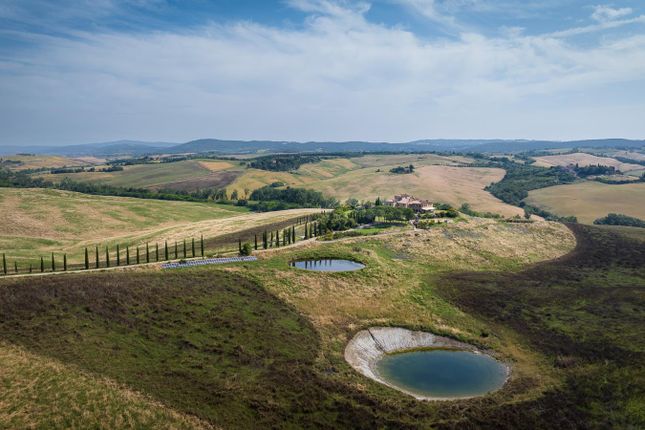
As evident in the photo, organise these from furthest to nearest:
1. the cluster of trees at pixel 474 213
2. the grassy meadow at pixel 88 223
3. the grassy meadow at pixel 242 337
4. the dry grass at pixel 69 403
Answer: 1. the cluster of trees at pixel 474 213
2. the grassy meadow at pixel 88 223
3. the grassy meadow at pixel 242 337
4. the dry grass at pixel 69 403

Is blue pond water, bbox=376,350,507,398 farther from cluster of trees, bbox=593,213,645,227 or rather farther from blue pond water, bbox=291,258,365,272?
cluster of trees, bbox=593,213,645,227

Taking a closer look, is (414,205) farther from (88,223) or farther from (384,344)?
(88,223)

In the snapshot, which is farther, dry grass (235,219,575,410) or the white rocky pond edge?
dry grass (235,219,575,410)

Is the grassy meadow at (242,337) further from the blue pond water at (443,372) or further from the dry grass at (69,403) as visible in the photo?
the blue pond water at (443,372)

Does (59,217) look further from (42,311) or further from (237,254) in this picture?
(42,311)

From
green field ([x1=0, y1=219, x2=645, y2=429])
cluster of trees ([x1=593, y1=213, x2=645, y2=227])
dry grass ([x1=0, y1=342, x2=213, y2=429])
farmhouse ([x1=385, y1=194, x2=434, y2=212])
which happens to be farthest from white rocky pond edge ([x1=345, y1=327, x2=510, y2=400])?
cluster of trees ([x1=593, y1=213, x2=645, y2=227])

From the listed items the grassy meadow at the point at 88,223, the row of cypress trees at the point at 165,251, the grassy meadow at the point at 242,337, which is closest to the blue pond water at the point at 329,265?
the grassy meadow at the point at 242,337

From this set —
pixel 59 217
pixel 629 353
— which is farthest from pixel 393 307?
pixel 59 217
